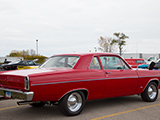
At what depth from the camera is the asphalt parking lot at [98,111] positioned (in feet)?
18.5

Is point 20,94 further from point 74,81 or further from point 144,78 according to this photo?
point 144,78

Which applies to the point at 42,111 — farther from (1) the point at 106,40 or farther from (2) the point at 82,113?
(1) the point at 106,40

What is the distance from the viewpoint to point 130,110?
642 centimetres

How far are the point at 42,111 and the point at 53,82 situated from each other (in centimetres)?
140

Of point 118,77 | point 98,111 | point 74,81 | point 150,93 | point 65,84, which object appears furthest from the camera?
point 150,93

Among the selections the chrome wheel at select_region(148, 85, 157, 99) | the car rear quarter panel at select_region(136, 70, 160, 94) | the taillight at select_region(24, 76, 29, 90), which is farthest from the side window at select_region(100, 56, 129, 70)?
the taillight at select_region(24, 76, 29, 90)

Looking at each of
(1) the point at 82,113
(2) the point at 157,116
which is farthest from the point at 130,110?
(1) the point at 82,113

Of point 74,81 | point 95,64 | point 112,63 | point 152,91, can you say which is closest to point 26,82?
point 74,81

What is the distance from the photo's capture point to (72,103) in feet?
18.6

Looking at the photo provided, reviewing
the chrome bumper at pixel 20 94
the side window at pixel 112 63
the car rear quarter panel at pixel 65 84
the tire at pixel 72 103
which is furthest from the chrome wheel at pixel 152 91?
the chrome bumper at pixel 20 94

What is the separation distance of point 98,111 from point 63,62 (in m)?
1.59

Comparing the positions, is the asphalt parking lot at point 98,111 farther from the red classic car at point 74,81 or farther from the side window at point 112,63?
the side window at point 112,63

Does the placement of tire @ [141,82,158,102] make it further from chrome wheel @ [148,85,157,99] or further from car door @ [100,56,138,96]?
car door @ [100,56,138,96]

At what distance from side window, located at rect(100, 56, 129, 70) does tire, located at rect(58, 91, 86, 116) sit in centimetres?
118
